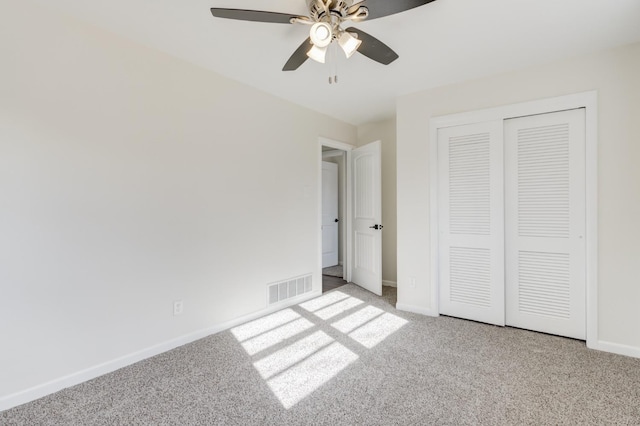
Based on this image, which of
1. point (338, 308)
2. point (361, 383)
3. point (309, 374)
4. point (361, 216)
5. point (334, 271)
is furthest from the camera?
point (334, 271)

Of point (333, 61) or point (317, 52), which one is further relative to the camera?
point (333, 61)

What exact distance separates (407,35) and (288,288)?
272 centimetres

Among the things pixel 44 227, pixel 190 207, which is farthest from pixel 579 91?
pixel 44 227

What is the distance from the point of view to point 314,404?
1788mm

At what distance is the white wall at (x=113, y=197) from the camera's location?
1827mm

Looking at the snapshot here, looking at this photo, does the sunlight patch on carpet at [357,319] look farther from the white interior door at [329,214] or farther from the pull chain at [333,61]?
the white interior door at [329,214]

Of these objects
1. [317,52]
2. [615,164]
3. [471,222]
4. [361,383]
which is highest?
[317,52]

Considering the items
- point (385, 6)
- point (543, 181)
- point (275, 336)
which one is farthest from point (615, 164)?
point (275, 336)

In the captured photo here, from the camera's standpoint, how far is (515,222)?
2.88 m

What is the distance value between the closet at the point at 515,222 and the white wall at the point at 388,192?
120cm

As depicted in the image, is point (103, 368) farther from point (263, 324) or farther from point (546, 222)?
point (546, 222)

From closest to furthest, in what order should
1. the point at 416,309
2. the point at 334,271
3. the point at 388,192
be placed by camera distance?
the point at 416,309 → the point at 388,192 → the point at 334,271

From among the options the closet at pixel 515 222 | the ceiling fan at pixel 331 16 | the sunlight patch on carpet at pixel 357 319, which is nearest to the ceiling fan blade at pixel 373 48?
the ceiling fan at pixel 331 16

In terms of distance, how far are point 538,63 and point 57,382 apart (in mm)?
4344
